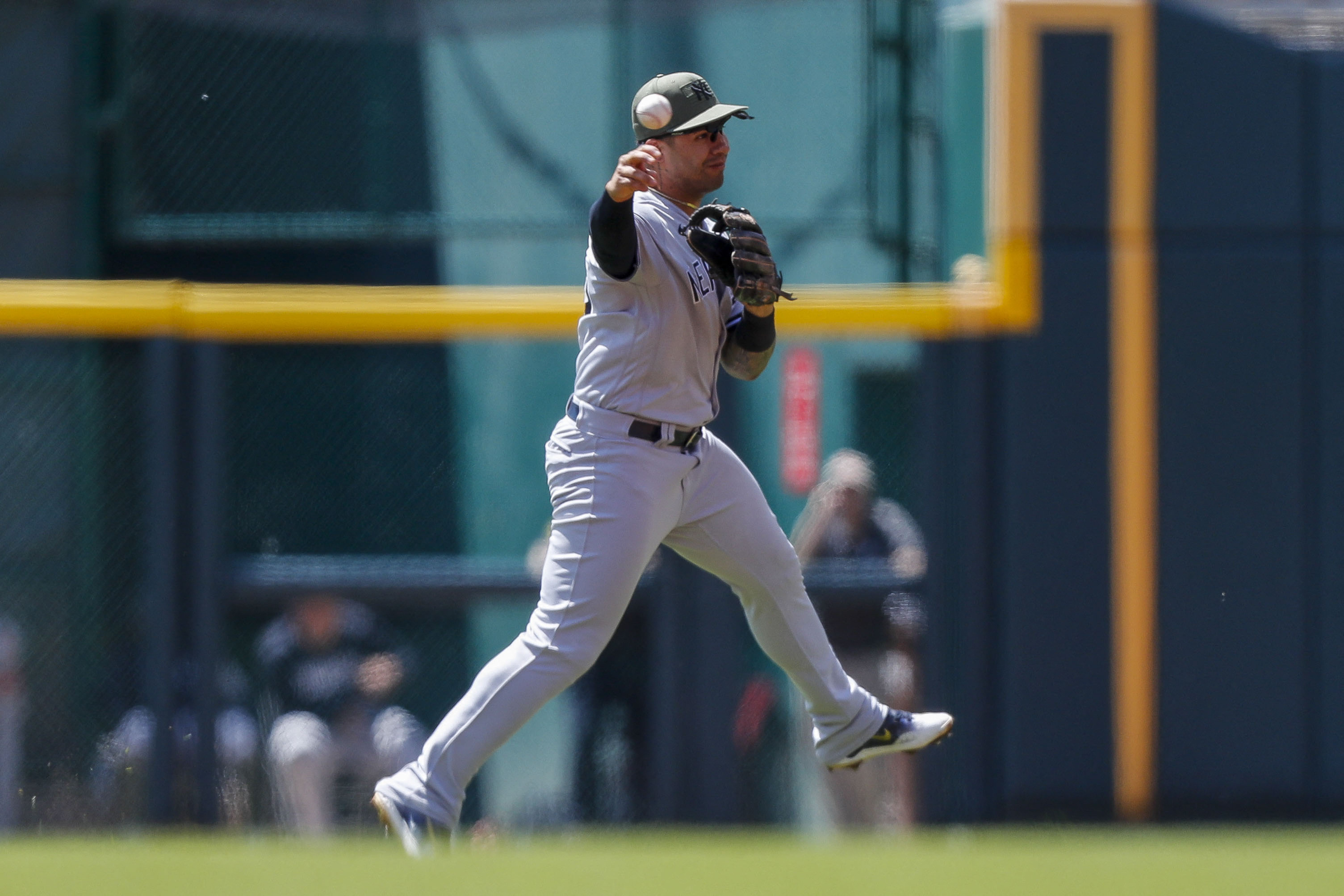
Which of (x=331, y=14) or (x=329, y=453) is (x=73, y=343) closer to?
(x=329, y=453)

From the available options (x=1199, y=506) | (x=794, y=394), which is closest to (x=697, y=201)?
(x=794, y=394)

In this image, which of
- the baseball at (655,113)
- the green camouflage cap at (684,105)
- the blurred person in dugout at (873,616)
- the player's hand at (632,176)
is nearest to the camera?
the player's hand at (632,176)

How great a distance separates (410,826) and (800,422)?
3.70m

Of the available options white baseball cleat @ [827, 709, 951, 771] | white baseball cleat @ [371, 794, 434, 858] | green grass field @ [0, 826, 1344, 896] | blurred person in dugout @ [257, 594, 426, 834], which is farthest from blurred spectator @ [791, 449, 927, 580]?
white baseball cleat @ [371, 794, 434, 858]

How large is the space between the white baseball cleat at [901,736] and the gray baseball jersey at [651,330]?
95 cm

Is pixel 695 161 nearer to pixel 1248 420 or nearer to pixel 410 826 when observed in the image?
pixel 410 826

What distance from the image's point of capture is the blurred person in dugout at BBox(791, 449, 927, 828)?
22.9ft

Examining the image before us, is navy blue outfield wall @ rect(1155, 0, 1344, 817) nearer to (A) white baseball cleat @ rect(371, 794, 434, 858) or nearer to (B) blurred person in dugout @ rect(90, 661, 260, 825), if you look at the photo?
(B) blurred person in dugout @ rect(90, 661, 260, 825)

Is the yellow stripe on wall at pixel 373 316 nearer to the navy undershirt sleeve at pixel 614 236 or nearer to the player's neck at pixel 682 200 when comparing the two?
the player's neck at pixel 682 200

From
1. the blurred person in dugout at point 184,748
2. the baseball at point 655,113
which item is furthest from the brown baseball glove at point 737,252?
the blurred person in dugout at point 184,748

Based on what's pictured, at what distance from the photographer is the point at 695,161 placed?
393 cm

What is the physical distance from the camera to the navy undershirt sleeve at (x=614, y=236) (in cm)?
357

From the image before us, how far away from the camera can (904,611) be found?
716 cm

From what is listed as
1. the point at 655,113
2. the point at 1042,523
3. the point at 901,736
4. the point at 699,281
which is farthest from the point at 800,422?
the point at 655,113
